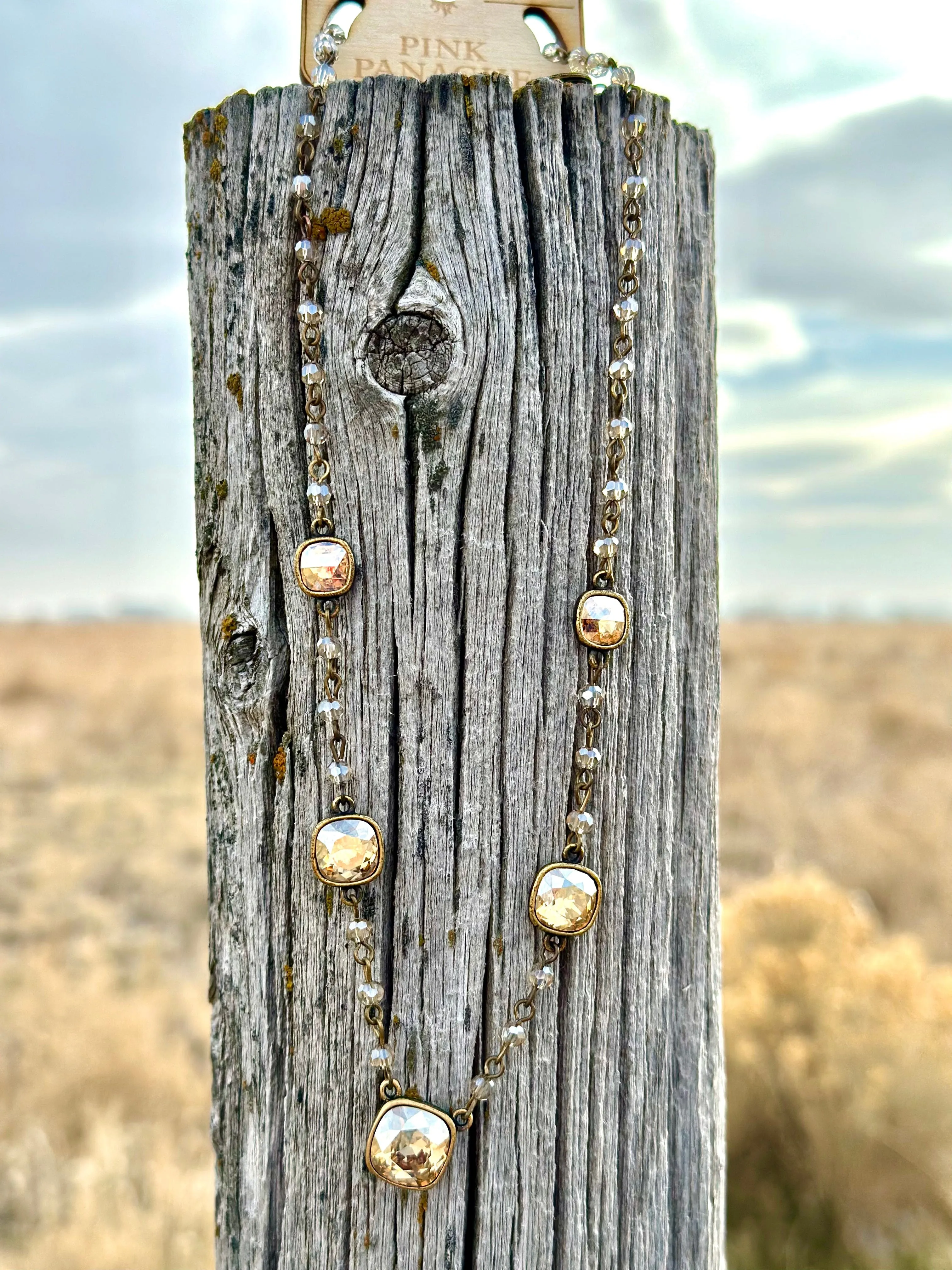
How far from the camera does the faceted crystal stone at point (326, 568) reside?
1.61 meters

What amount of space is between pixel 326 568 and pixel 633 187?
2.64 feet

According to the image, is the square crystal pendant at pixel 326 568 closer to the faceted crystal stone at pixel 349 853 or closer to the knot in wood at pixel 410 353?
the knot in wood at pixel 410 353

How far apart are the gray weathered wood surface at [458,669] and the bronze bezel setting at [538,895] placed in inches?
1.3

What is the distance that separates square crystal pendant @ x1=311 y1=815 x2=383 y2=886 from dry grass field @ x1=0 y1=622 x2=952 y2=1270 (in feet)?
12.9

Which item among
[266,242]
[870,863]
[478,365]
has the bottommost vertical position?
[870,863]

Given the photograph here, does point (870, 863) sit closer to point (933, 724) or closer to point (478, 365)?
point (933, 724)

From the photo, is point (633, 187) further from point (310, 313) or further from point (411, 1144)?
point (411, 1144)

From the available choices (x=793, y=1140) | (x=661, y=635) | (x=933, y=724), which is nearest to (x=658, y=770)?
(x=661, y=635)

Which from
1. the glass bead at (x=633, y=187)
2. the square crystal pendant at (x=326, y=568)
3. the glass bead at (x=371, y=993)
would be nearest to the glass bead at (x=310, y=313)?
the square crystal pendant at (x=326, y=568)

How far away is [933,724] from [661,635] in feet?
47.8

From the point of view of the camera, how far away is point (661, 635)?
1701 mm

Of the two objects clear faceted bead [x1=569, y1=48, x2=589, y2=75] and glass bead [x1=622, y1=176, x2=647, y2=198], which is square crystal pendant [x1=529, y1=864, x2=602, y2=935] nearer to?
glass bead [x1=622, y1=176, x2=647, y2=198]

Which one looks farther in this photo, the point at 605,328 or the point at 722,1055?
the point at 722,1055

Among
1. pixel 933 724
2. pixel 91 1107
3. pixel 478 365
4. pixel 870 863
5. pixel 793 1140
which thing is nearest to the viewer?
pixel 478 365
